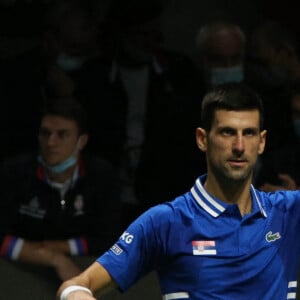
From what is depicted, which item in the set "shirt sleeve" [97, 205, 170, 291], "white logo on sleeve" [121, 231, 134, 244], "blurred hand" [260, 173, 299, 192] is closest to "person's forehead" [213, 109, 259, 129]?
"shirt sleeve" [97, 205, 170, 291]

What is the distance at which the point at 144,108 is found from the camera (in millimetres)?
5484

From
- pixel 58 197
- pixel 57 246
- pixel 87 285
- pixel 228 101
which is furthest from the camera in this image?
pixel 58 197

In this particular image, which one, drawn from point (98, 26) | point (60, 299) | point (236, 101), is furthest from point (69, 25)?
point (60, 299)

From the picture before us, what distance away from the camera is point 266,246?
11.8 feet

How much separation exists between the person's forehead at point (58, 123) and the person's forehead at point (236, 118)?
1.69 metres

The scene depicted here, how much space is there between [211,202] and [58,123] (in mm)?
1724

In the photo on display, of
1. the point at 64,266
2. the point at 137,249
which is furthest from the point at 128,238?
the point at 64,266

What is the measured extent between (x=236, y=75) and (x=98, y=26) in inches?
33.0

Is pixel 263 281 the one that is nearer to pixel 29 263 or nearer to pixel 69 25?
pixel 29 263

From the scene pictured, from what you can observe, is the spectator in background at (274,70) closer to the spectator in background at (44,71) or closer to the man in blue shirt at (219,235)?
the spectator in background at (44,71)

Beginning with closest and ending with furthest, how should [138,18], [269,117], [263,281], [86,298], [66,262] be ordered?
[86,298], [263,281], [66,262], [269,117], [138,18]

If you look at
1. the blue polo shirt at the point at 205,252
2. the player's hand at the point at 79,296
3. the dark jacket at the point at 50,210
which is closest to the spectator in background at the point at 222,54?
the dark jacket at the point at 50,210

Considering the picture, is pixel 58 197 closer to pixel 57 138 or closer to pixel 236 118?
pixel 57 138

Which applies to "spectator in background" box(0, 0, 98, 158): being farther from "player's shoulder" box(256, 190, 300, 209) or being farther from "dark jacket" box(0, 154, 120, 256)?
"player's shoulder" box(256, 190, 300, 209)
